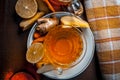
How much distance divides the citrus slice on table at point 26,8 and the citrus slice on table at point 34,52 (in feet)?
0.31

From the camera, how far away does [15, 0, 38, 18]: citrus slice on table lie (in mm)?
869

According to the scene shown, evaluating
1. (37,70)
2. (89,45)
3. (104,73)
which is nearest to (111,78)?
(104,73)

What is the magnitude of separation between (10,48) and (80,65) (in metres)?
0.22

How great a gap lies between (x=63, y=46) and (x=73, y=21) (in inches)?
3.2

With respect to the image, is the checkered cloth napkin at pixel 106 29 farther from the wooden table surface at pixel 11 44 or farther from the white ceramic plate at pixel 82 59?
the wooden table surface at pixel 11 44

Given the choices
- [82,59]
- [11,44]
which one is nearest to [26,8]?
[11,44]

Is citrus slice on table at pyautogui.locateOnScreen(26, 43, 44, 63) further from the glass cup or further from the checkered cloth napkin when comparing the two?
the checkered cloth napkin

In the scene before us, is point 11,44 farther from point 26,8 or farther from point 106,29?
point 106,29

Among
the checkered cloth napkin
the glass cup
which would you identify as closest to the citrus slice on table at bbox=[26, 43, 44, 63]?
the glass cup

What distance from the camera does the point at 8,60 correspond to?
35.0 inches

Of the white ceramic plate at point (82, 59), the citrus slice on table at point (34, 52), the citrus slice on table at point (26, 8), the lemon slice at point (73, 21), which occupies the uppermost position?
the citrus slice on table at point (26, 8)

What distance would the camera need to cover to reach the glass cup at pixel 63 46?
854mm

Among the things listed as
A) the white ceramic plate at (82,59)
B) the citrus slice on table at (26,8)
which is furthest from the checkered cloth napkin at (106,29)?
the citrus slice on table at (26,8)

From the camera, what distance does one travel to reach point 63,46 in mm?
860
